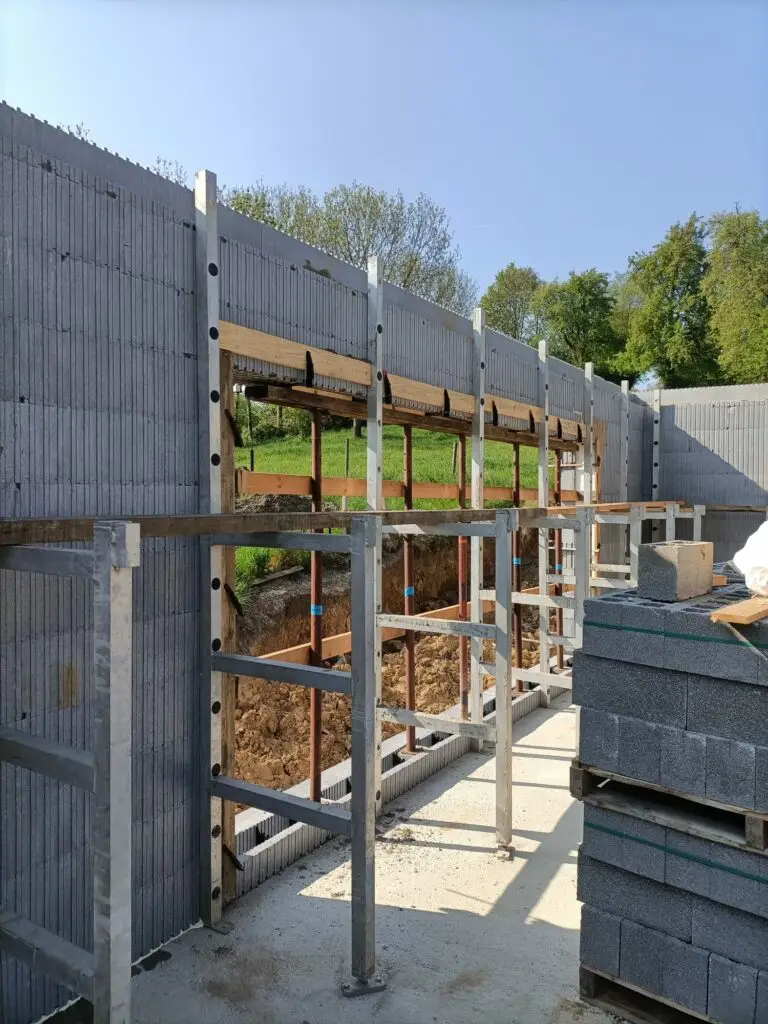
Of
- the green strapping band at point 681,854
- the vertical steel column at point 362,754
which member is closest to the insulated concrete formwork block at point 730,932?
the green strapping band at point 681,854

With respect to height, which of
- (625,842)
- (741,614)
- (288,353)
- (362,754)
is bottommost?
(625,842)

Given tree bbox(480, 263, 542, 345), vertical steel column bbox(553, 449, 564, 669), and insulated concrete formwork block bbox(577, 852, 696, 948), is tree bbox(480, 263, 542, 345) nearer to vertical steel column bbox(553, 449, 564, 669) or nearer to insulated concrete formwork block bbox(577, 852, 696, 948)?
vertical steel column bbox(553, 449, 564, 669)

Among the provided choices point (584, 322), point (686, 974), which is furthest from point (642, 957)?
point (584, 322)

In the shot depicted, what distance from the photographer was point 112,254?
13.3 ft

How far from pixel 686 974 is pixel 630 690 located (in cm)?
131

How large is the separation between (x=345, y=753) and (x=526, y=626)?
7782 mm

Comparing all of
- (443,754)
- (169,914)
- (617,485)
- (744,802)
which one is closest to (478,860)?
(443,754)

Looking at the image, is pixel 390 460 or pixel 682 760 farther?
pixel 390 460

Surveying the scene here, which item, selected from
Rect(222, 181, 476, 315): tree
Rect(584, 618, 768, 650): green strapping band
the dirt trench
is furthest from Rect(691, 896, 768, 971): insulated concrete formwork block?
Rect(222, 181, 476, 315): tree

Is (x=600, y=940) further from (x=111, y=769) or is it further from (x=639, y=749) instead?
(x=111, y=769)

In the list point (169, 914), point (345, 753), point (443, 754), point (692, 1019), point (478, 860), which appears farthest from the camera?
point (345, 753)

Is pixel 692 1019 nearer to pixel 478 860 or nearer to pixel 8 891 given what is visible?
pixel 478 860

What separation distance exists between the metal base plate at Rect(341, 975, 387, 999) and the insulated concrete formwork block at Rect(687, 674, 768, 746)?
2269 mm

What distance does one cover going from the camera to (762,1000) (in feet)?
10.5
